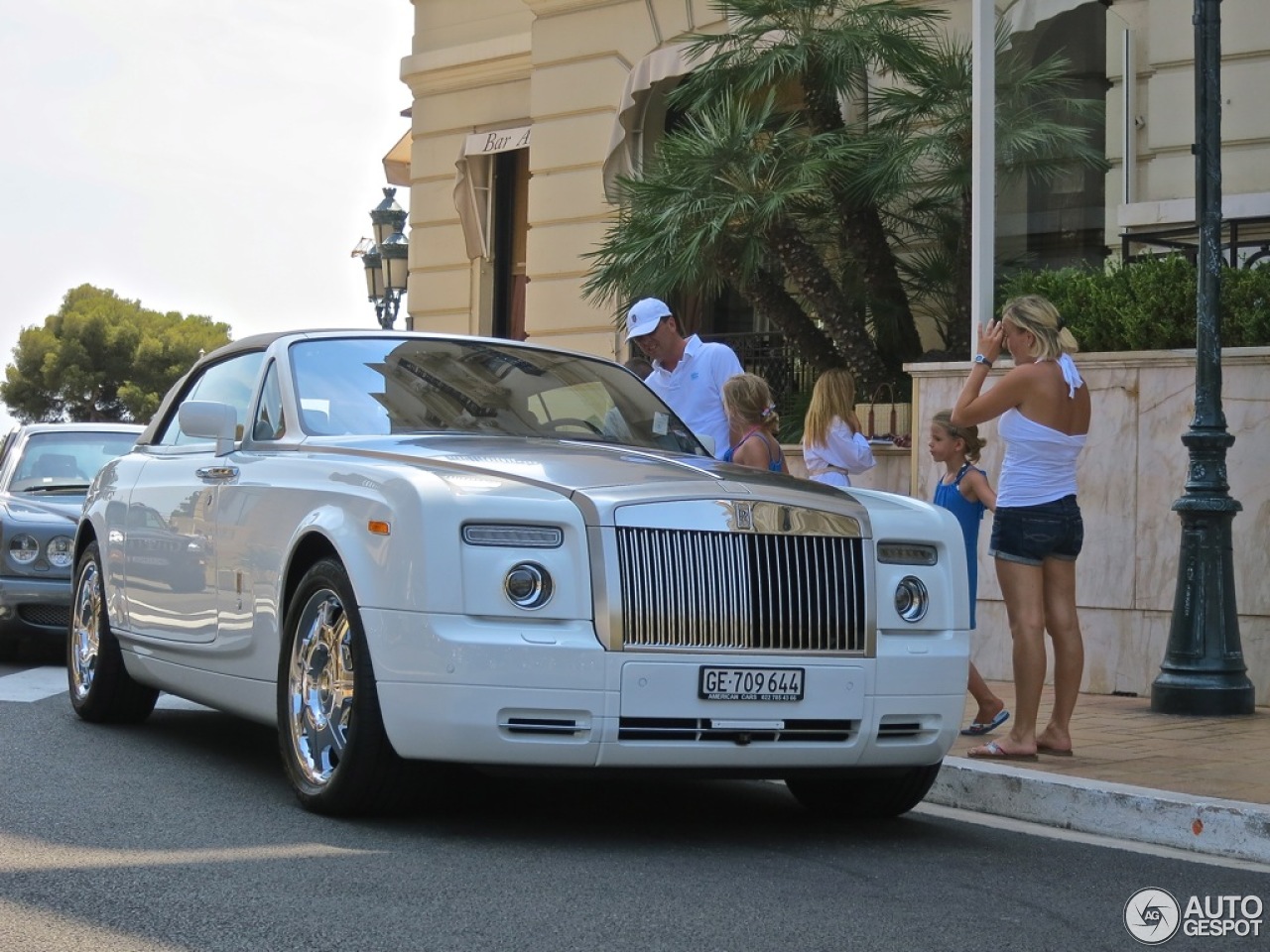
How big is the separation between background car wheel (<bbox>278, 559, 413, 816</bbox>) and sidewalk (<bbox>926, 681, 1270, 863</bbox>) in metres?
2.24

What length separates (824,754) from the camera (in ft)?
19.2

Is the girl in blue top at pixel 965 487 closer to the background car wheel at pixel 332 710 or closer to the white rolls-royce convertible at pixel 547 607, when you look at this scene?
the white rolls-royce convertible at pixel 547 607

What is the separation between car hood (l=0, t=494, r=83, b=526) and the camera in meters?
12.0

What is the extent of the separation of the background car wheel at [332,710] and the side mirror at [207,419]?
1.16 metres

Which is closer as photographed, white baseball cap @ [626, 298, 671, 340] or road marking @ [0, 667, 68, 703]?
white baseball cap @ [626, 298, 671, 340]

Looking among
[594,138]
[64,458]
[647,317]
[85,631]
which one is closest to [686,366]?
[647,317]

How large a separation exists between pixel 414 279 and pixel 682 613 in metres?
16.9

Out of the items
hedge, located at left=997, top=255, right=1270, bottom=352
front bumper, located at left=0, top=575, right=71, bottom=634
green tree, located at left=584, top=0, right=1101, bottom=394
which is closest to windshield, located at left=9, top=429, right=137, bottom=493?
front bumper, located at left=0, top=575, right=71, bottom=634

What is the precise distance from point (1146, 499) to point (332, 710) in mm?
5752

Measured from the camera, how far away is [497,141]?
67.4ft

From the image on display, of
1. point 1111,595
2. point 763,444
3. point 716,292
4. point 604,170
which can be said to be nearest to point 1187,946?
point 763,444

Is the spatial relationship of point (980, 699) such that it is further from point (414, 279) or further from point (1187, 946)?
point (414, 279)

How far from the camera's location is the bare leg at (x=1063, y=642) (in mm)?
7512

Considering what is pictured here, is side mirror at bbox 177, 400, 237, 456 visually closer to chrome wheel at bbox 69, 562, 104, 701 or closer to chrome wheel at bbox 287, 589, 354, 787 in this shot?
chrome wheel at bbox 287, 589, 354, 787
